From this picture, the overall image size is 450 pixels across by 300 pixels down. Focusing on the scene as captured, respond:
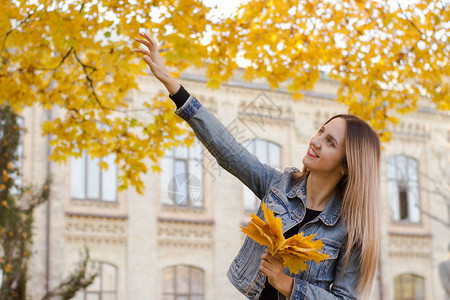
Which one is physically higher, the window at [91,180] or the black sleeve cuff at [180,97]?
the window at [91,180]

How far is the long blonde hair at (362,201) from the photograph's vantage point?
3332 millimetres

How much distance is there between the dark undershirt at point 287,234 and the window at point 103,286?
14.8 m

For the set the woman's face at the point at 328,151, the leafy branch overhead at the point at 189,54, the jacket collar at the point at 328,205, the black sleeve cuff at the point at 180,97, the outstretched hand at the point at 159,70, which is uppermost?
the leafy branch overhead at the point at 189,54

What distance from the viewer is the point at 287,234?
11.1 ft

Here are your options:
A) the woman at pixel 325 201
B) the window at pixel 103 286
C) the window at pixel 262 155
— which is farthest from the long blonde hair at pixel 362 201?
the window at pixel 262 155

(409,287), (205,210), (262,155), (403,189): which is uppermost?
(262,155)

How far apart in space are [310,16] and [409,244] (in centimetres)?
1617

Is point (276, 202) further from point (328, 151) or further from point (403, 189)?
point (403, 189)

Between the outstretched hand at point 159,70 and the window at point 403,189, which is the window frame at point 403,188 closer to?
the window at point 403,189

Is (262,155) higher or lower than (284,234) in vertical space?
higher

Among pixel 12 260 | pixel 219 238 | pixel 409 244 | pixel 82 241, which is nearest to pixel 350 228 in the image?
pixel 12 260

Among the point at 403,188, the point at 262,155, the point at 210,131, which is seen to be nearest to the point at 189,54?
the point at 210,131

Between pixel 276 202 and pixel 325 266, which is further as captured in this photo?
pixel 276 202

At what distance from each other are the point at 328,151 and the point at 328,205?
9.8 inches
